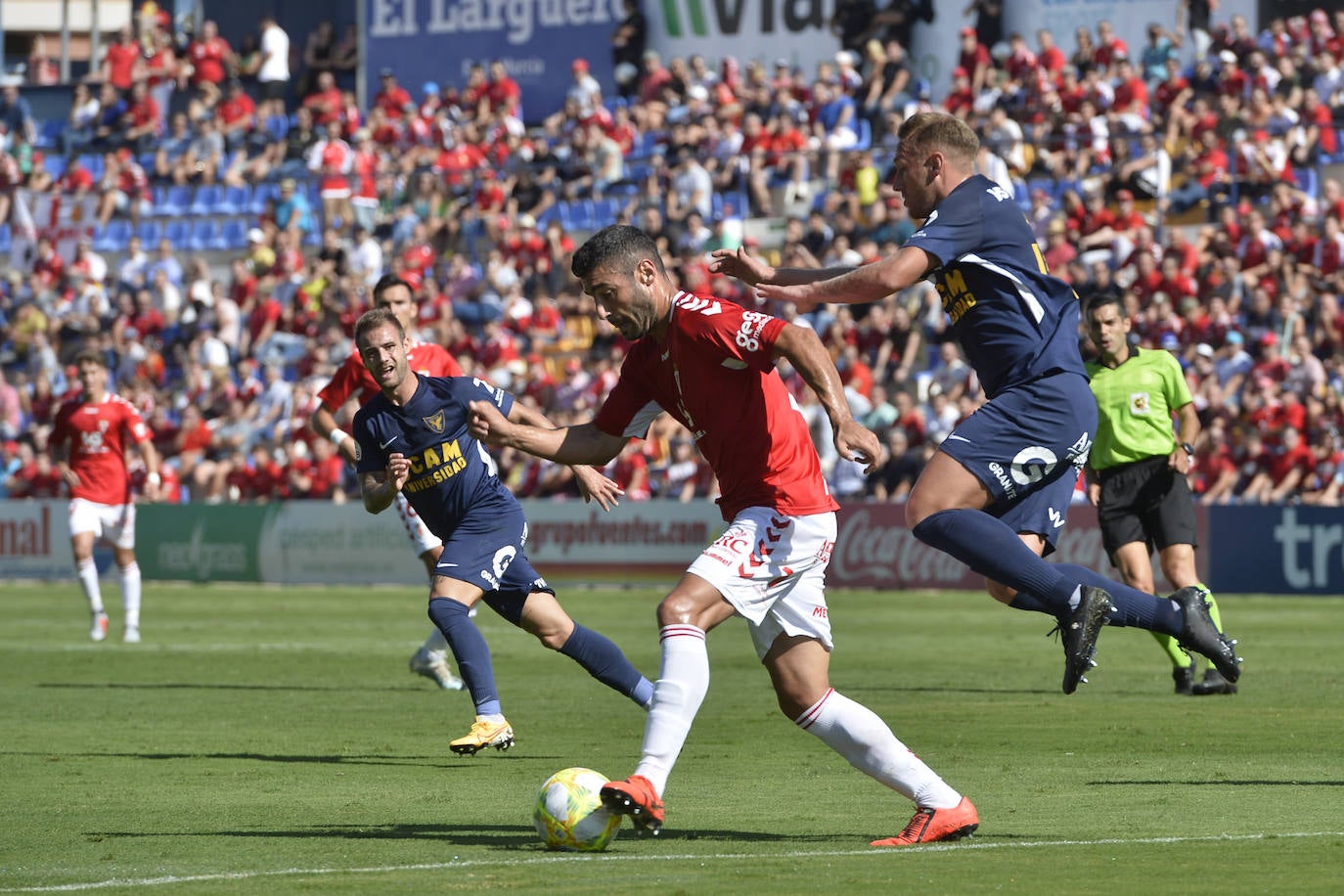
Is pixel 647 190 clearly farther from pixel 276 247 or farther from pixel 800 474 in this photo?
pixel 800 474

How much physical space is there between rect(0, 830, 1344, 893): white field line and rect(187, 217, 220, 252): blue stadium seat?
31.8 metres

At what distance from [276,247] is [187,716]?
2413cm

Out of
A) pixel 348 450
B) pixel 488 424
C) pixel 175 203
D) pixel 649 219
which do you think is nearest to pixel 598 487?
pixel 488 424

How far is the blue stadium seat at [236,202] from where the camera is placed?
1485 inches

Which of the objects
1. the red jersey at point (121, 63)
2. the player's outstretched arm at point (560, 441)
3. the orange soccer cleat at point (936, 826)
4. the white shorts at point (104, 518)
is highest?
the red jersey at point (121, 63)

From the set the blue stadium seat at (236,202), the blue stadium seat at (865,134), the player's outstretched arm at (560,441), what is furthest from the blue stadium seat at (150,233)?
the player's outstretched arm at (560,441)

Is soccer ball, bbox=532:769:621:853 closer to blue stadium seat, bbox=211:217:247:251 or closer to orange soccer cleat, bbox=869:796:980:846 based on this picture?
Result: orange soccer cleat, bbox=869:796:980:846

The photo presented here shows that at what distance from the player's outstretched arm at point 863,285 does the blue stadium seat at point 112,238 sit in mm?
32707

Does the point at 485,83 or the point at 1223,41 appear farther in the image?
the point at 485,83

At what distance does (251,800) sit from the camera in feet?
28.9

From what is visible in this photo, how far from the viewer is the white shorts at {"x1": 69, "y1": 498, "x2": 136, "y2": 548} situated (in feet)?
63.5

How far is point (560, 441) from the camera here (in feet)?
25.2

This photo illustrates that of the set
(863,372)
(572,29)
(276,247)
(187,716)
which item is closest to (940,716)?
(187,716)

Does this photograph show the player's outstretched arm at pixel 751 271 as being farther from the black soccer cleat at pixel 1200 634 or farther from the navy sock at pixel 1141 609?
the black soccer cleat at pixel 1200 634
